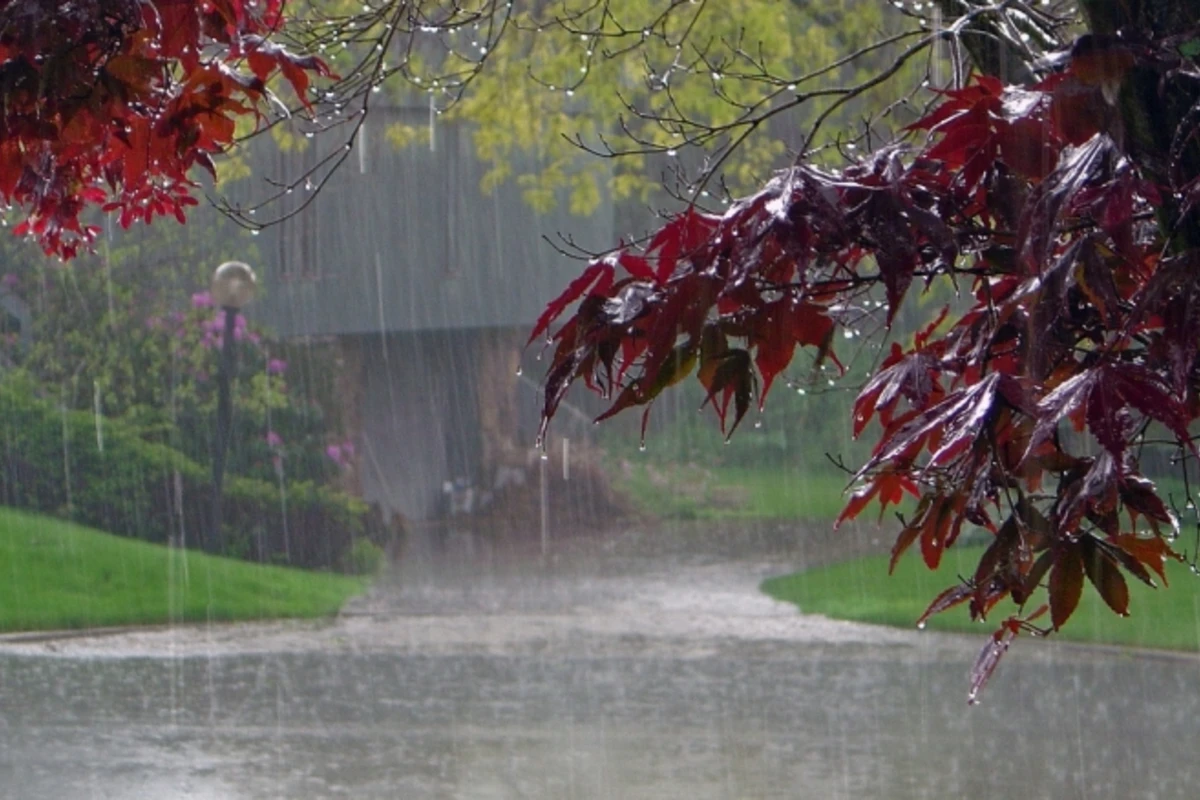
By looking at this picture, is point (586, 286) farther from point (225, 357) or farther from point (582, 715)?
point (225, 357)

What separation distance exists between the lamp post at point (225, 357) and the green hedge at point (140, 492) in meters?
0.27

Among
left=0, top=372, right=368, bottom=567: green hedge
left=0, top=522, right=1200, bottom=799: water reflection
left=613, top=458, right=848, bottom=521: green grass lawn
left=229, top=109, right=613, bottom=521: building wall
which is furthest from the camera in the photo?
left=613, top=458, right=848, bottom=521: green grass lawn

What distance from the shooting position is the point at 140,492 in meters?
15.3

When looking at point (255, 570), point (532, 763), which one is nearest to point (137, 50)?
point (532, 763)

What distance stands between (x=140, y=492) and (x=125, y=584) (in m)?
2.61

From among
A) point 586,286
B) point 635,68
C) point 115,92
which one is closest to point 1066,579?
point 586,286

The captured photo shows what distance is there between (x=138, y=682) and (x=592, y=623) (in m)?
4.33

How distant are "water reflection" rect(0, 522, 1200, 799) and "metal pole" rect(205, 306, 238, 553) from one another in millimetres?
2458

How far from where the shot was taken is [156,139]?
10.1 feet

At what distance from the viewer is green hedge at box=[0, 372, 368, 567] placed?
1503cm

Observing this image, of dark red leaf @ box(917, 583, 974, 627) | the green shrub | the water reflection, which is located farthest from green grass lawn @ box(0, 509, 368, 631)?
dark red leaf @ box(917, 583, 974, 627)

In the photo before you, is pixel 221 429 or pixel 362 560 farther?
pixel 362 560

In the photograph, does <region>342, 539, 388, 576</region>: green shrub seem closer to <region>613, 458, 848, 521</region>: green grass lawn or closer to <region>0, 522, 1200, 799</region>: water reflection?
<region>0, 522, 1200, 799</region>: water reflection

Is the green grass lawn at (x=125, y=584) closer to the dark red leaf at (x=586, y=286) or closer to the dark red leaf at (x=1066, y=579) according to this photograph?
the dark red leaf at (x=586, y=286)
